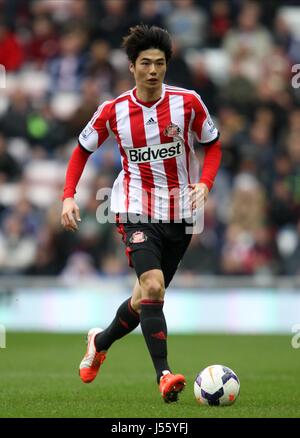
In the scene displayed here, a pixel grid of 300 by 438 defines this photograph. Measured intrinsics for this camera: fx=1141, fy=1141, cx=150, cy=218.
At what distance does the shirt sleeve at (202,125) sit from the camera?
790cm

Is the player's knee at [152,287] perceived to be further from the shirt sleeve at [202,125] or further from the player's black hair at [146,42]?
the player's black hair at [146,42]

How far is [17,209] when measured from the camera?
51.1ft

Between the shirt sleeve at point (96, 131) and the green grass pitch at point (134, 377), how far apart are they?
175 centimetres

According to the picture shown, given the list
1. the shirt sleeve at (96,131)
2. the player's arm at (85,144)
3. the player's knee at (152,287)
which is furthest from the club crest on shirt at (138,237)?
the shirt sleeve at (96,131)

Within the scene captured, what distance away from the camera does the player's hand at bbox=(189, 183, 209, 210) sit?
24.4ft

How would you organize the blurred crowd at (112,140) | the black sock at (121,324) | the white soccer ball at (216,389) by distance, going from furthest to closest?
the blurred crowd at (112,140)
the black sock at (121,324)
the white soccer ball at (216,389)

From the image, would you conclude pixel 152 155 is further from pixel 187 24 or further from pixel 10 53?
pixel 187 24

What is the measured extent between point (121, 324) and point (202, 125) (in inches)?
60.7

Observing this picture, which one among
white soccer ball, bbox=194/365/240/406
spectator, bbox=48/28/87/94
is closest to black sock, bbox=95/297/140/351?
white soccer ball, bbox=194/365/240/406

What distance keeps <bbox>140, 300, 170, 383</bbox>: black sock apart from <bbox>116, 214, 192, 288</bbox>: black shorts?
231 mm

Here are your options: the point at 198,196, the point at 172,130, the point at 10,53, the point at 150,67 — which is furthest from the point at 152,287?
the point at 10,53

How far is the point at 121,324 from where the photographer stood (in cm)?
819
